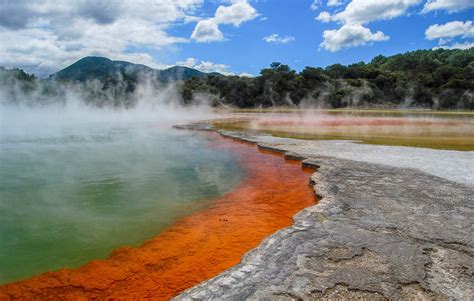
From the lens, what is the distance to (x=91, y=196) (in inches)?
282

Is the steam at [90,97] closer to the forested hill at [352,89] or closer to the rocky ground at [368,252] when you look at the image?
the forested hill at [352,89]

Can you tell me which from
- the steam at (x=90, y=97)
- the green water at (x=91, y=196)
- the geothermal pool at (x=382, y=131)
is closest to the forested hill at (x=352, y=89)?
the steam at (x=90, y=97)

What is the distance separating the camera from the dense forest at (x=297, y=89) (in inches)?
2048

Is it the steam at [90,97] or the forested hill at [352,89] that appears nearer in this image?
the forested hill at [352,89]

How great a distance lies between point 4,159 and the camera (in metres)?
11.2

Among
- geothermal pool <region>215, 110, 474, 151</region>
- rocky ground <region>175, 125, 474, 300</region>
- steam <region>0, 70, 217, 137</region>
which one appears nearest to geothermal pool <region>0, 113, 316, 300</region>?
rocky ground <region>175, 125, 474, 300</region>

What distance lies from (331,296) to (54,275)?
3157 mm

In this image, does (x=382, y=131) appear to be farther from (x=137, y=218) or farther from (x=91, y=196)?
(x=137, y=218)

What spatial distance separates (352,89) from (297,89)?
8614 millimetres

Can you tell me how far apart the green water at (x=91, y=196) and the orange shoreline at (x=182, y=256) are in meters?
0.30

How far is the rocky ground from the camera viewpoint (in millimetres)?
3264

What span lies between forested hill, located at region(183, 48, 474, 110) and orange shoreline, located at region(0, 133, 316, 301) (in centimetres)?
5058

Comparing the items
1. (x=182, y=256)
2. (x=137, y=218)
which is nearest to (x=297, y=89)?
(x=137, y=218)

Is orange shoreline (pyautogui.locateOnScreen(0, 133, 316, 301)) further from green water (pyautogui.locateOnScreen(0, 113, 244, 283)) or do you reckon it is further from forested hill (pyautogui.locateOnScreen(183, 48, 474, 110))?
forested hill (pyautogui.locateOnScreen(183, 48, 474, 110))
